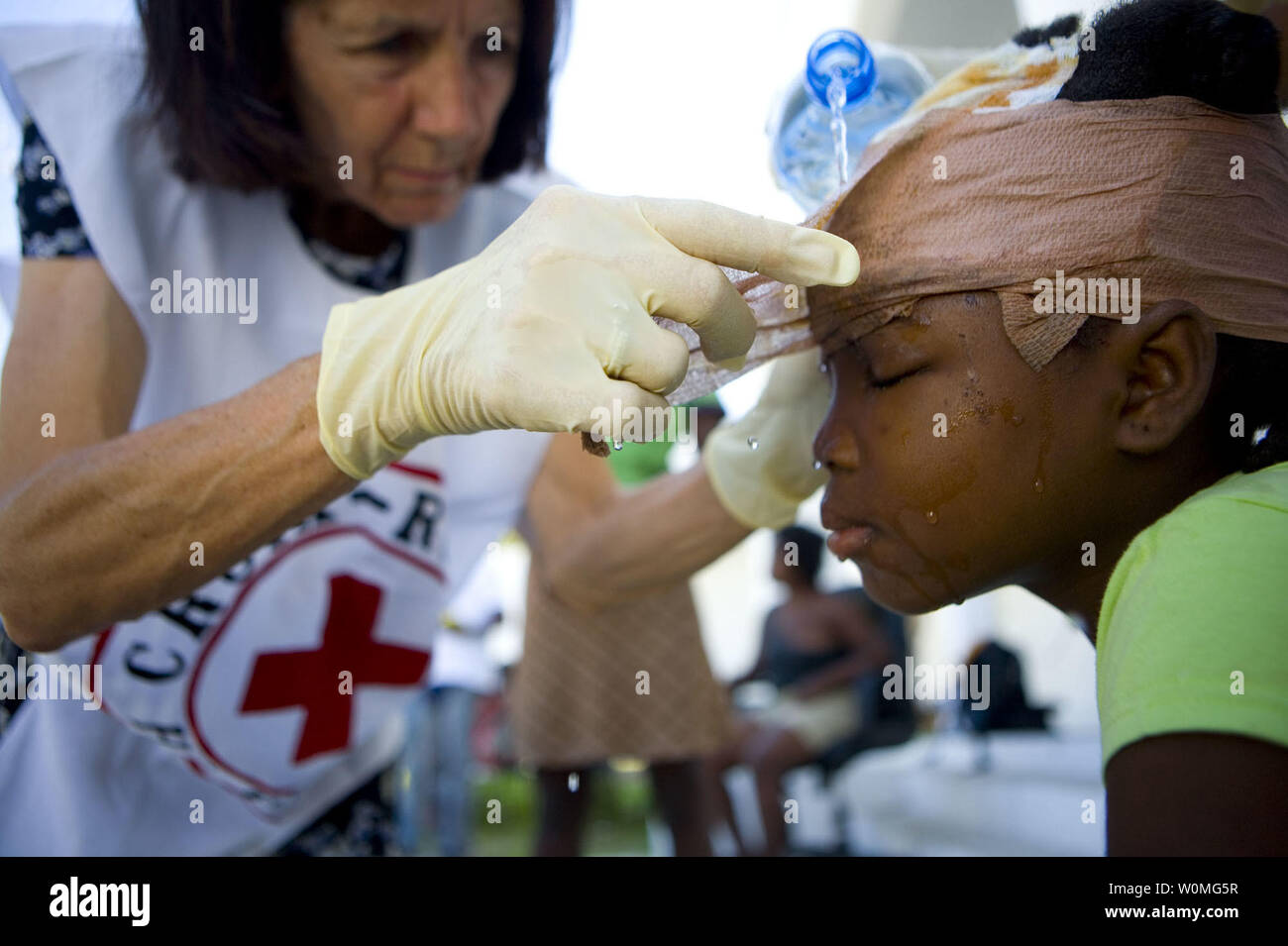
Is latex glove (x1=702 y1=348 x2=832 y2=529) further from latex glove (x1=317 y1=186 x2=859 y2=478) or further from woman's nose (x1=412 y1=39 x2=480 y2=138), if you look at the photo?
woman's nose (x1=412 y1=39 x2=480 y2=138)

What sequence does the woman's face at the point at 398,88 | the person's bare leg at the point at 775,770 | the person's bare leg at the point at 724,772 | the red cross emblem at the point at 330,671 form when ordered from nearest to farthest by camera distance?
the woman's face at the point at 398,88 → the red cross emblem at the point at 330,671 → the person's bare leg at the point at 775,770 → the person's bare leg at the point at 724,772

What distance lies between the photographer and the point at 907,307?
0.77 m

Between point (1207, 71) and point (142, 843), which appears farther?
point (142, 843)

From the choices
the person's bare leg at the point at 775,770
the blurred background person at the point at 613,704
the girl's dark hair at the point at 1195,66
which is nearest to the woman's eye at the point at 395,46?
the girl's dark hair at the point at 1195,66

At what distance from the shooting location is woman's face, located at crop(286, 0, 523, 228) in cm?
102

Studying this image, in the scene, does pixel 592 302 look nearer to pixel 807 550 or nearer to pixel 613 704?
pixel 613 704

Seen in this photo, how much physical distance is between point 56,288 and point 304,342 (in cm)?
27

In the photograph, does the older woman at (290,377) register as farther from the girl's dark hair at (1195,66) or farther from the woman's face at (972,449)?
the girl's dark hair at (1195,66)

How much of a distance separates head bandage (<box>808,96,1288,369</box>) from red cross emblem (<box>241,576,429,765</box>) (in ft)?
2.45

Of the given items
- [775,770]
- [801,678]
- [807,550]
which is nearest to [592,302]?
[775,770]

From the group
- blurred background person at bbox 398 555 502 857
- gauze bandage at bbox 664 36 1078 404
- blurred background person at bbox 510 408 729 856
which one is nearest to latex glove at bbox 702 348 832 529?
gauze bandage at bbox 664 36 1078 404

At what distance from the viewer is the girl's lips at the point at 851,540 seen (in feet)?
2.70

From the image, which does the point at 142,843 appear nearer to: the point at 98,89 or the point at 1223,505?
the point at 98,89
